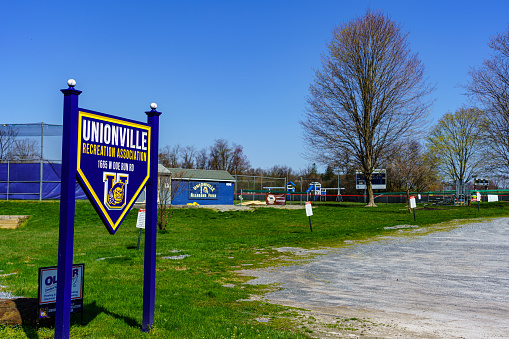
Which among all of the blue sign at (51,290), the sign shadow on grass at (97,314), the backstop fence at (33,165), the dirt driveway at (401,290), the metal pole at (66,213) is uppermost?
the backstop fence at (33,165)

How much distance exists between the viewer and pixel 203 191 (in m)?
42.4

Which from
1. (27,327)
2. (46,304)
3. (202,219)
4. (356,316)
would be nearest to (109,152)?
(46,304)

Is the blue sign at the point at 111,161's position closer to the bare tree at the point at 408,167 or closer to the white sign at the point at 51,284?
the white sign at the point at 51,284

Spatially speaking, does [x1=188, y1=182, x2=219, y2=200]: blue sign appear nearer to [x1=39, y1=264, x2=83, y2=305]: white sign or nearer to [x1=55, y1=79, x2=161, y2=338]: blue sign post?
[x1=39, y1=264, x2=83, y2=305]: white sign

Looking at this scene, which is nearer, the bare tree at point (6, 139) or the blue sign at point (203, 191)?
the bare tree at point (6, 139)

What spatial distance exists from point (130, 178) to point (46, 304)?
1852mm

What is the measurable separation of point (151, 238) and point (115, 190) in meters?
0.82

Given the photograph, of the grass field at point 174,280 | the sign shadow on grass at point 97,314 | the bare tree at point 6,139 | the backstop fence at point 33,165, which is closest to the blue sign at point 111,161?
the sign shadow on grass at point 97,314

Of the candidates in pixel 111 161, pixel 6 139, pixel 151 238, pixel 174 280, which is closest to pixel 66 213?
pixel 111 161

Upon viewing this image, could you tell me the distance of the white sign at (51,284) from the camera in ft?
18.2

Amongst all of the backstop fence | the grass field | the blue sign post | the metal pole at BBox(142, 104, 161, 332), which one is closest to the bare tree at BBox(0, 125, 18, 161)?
the backstop fence

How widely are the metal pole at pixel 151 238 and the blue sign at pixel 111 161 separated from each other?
9cm

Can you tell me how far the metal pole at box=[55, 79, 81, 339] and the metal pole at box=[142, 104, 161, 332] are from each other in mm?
1075

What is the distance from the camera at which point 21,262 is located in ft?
37.0
